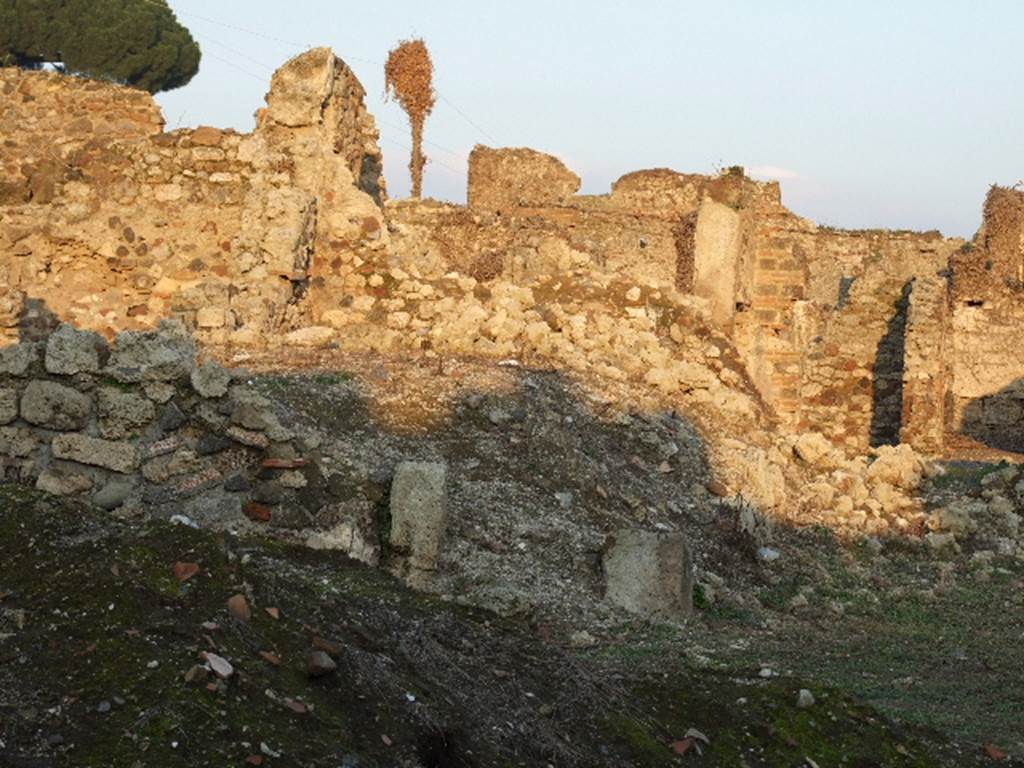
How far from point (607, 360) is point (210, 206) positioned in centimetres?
368

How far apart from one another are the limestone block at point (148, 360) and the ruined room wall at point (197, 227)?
4052 millimetres

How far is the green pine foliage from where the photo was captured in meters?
36.7

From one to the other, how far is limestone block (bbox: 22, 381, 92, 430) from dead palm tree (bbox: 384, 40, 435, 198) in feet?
67.0

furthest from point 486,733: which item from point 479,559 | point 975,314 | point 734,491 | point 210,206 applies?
point 975,314

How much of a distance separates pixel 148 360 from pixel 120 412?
0.35 metres

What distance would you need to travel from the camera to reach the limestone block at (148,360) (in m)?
7.88

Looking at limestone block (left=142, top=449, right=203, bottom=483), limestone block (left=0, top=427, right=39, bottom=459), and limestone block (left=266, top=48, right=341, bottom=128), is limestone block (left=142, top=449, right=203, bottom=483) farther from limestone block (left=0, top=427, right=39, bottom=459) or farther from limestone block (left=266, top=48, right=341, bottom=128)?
limestone block (left=266, top=48, right=341, bottom=128)

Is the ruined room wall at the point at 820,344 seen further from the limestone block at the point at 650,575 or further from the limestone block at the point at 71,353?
the limestone block at the point at 71,353

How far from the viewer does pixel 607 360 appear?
12172 millimetres

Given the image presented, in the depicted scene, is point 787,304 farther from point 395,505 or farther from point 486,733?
point 486,733

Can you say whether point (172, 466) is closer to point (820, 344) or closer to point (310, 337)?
point (310, 337)

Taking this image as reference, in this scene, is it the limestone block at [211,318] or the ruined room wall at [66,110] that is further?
the ruined room wall at [66,110]

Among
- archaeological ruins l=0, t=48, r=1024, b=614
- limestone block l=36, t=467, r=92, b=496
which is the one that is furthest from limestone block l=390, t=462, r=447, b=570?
limestone block l=36, t=467, r=92, b=496

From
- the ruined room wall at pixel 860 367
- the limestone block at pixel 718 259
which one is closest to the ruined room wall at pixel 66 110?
the limestone block at pixel 718 259
